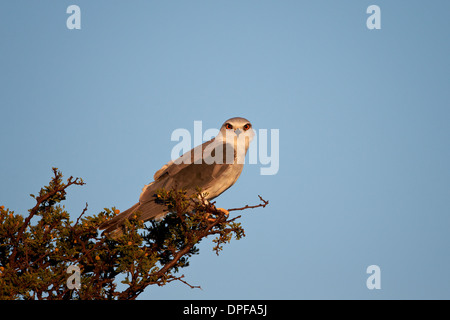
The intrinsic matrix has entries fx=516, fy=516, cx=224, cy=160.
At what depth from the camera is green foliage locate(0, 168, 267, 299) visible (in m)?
6.70

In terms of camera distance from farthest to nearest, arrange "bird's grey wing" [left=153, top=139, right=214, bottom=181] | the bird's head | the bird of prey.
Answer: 1. the bird's head
2. "bird's grey wing" [left=153, top=139, right=214, bottom=181]
3. the bird of prey

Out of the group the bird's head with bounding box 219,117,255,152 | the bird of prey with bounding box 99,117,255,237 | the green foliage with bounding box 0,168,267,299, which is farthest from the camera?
the bird's head with bounding box 219,117,255,152

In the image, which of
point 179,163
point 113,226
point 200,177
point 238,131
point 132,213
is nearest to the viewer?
point 113,226

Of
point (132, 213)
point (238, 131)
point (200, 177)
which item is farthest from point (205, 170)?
point (132, 213)

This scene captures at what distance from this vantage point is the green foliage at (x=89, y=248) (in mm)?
6695

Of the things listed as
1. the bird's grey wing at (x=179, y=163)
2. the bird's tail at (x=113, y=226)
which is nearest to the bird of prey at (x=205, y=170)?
the bird's grey wing at (x=179, y=163)

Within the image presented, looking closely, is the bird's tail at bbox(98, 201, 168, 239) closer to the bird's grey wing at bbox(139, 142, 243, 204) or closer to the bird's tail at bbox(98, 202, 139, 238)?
the bird's tail at bbox(98, 202, 139, 238)

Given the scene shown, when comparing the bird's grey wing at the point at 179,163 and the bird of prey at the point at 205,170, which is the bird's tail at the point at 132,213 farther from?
the bird's grey wing at the point at 179,163

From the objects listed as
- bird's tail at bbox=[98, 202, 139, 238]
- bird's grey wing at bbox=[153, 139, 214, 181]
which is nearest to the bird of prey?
bird's grey wing at bbox=[153, 139, 214, 181]

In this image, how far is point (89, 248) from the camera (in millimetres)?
7570

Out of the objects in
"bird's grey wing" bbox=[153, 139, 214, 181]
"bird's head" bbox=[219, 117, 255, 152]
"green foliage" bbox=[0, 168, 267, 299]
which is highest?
"bird's head" bbox=[219, 117, 255, 152]

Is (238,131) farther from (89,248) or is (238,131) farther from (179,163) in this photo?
(89,248)
